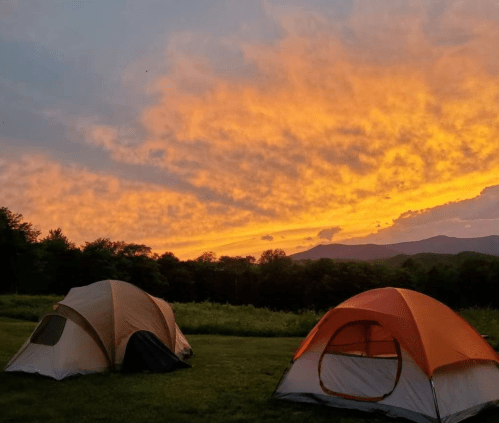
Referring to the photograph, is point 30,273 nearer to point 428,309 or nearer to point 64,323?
point 64,323

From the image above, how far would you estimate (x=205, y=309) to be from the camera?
125 feet

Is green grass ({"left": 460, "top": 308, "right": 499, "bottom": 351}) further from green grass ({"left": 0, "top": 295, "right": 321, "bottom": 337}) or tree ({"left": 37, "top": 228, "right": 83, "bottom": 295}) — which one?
tree ({"left": 37, "top": 228, "right": 83, "bottom": 295})

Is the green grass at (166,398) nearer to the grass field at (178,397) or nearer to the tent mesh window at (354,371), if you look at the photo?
the grass field at (178,397)

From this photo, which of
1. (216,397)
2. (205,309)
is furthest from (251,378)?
(205,309)

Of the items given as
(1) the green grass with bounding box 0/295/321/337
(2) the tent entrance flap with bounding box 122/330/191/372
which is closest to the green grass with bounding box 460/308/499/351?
(1) the green grass with bounding box 0/295/321/337

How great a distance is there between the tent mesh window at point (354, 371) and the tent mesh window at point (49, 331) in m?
7.38

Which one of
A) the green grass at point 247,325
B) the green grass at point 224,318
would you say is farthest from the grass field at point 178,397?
the green grass at point 224,318

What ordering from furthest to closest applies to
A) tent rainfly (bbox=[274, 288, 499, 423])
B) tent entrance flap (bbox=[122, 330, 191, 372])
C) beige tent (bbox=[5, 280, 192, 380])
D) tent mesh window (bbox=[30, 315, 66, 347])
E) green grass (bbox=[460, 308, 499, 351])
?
green grass (bbox=[460, 308, 499, 351]), tent entrance flap (bbox=[122, 330, 191, 372]), tent mesh window (bbox=[30, 315, 66, 347]), beige tent (bbox=[5, 280, 192, 380]), tent rainfly (bbox=[274, 288, 499, 423])

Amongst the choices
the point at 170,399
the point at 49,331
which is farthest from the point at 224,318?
the point at 170,399

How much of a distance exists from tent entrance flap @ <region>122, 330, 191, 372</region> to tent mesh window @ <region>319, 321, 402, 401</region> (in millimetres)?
5403

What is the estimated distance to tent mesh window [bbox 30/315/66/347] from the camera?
14.2 metres

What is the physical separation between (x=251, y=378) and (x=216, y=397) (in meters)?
2.29

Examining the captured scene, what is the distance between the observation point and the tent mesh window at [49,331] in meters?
14.2

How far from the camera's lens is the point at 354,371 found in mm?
10305
